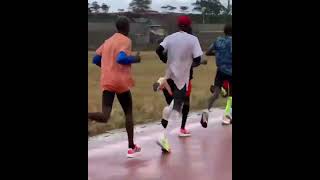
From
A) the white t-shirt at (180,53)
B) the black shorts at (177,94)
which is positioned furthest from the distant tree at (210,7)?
the black shorts at (177,94)

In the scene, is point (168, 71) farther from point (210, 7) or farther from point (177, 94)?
point (210, 7)

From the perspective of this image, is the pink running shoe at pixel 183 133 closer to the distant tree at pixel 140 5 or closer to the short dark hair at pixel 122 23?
the distant tree at pixel 140 5

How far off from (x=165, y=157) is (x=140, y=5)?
1.67m

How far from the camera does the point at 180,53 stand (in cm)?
650

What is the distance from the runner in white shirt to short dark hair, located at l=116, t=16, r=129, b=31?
686 mm

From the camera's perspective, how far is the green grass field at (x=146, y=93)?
253 inches

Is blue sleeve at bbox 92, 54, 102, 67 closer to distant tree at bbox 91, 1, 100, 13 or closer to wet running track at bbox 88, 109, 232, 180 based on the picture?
distant tree at bbox 91, 1, 100, 13

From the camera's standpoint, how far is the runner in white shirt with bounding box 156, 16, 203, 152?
648 cm

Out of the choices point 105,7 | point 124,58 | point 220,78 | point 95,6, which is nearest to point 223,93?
point 220,78

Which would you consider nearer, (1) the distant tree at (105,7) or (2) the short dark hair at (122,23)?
(1) the distant tree at (105,7)

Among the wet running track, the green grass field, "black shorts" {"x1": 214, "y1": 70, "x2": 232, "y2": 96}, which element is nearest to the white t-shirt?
the green grass field

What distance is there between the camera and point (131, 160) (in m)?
6.20
